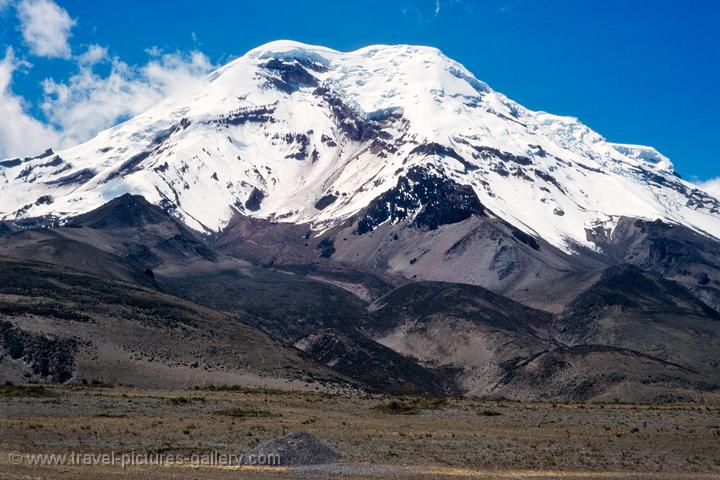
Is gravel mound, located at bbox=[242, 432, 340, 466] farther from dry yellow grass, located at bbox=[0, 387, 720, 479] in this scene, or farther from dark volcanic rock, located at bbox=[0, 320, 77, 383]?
dark volcanic rock, located at bbox=[0, 320, 77, 383]

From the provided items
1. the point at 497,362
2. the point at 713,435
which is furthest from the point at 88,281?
the point at 713,435

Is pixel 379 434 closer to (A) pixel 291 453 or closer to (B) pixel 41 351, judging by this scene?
(A) pixel 291 453

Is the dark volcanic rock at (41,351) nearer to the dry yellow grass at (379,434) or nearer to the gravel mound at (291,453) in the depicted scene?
the dry yellow grass at (379,434)

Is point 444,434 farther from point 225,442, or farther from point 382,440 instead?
point 225,442

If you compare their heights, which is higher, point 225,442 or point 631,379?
point 631,379

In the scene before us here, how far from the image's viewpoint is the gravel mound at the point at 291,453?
157 feet

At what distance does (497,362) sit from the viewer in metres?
199

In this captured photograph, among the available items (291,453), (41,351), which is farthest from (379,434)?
(41,351)

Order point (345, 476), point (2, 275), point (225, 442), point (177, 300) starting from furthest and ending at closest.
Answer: point (177, 300), point (2, 275), point (225, 442), point (345, 476)

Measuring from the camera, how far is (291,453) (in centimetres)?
4841

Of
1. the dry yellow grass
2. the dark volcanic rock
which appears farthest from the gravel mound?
the dark volcanic rock

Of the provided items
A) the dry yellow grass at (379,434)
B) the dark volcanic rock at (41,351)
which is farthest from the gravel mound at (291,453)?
the dark volcanic rock at (41,351)

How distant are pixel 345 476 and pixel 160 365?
78079mm

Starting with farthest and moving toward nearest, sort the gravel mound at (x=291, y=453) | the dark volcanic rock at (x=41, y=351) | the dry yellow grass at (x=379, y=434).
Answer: the dark volcanic rock at (x=41, y=351), the dry yellow grass at (x=379, y=434), the gravel mound at (x=291, y=453)
